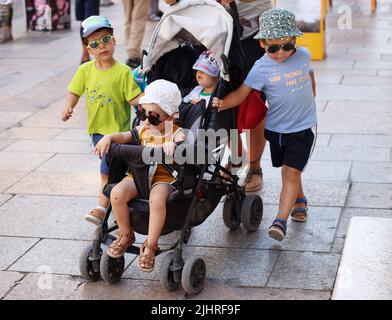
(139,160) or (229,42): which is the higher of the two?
(229,42)

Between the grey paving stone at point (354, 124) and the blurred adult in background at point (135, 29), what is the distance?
3.35m

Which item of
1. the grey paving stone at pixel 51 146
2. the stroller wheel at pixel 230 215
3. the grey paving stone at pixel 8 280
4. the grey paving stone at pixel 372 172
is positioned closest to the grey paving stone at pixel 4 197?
the grey paving stone at pixel 51 146

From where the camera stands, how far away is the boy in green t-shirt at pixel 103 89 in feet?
20.0

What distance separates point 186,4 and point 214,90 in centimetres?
68

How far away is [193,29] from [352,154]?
8.21 feet

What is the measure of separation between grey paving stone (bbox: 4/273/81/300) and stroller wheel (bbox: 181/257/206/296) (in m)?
0.71

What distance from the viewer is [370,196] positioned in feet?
21.8

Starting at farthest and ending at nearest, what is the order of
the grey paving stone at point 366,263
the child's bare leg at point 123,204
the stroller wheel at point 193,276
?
A: the child's bare leg at point 123,204
the stroller wheel at point 193,276
the grey paving stone at point 366,263

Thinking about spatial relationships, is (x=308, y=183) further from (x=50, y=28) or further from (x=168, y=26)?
(x=50, y=28)

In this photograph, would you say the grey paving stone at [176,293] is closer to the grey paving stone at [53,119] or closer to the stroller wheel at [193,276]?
the stroller wheel at [193,276]

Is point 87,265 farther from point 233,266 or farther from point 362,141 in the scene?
point 362,141

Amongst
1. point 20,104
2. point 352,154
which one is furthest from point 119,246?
point 20,104

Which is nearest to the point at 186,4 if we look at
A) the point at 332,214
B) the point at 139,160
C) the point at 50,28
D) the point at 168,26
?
the point at 168,26

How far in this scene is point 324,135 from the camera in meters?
8.26
